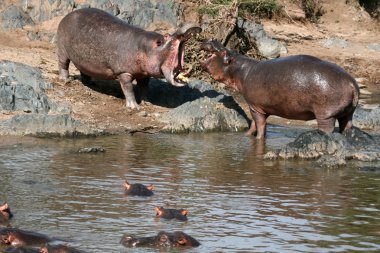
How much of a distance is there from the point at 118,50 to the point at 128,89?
27.3 inches

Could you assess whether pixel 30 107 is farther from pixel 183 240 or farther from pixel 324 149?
pixel 183 240

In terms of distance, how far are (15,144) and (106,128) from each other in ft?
6.57

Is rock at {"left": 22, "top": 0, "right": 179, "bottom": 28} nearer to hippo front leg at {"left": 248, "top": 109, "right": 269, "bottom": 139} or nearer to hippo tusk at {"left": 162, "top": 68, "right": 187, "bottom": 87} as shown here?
hippo tusk at {"left": 162, "top": 68, "right": 187, "bottom": 87}

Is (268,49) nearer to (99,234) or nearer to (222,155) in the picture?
(222,155)

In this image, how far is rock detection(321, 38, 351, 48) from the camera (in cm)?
2261

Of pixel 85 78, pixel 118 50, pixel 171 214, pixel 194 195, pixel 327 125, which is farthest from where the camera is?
pixel 85 78

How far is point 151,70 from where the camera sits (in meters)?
14.7

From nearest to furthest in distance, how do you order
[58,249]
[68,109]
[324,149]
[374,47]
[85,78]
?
[58,249] → [324,149] → [68,109] → [85,78] → [374,47]

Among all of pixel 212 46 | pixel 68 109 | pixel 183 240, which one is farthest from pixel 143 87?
pixel 183 240

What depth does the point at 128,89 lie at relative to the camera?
14.9m

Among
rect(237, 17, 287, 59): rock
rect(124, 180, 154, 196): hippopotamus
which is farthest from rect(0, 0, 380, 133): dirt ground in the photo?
rect(124, 180, 154, 196): hippopotamus

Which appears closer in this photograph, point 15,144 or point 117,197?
point 117,197

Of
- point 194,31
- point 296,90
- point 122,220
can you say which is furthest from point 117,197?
point 194,31

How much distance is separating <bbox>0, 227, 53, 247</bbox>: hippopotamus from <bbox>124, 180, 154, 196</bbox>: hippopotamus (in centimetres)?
200
